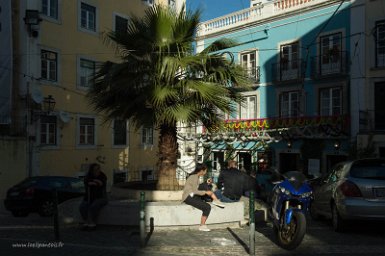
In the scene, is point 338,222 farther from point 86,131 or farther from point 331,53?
point 86,131

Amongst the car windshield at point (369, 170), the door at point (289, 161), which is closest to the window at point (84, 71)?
the door at point (289, 161)

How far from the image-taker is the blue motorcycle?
7.92 meters

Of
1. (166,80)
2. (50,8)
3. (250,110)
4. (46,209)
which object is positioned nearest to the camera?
(166,80)

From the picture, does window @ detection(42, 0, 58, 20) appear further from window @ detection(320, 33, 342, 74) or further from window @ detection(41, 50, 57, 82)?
window @ detection(320, 33, 342, 74)

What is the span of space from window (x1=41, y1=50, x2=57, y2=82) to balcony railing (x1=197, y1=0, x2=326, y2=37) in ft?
33.4

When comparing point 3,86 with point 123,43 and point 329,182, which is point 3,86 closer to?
point 123,43

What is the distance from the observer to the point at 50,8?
83.0ft

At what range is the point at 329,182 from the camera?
11.3 meters

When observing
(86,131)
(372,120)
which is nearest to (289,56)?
(372,120)

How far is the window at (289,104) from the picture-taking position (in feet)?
94.4

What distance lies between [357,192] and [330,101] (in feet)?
59.5

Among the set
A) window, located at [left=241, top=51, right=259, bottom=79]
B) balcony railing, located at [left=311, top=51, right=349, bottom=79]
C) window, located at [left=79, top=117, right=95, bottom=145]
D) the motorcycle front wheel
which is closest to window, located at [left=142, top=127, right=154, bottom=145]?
window, located at [left=79, top=117, right=95, bottom=145]

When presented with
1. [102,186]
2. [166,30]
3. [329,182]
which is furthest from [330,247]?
[166,30]

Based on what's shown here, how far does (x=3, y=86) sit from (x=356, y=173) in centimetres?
1827
